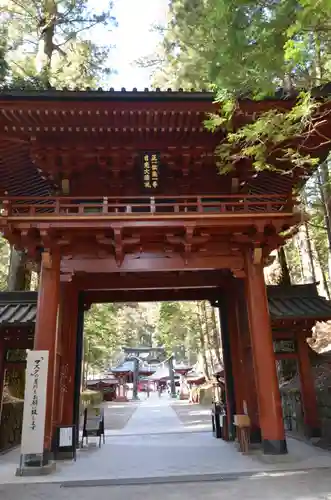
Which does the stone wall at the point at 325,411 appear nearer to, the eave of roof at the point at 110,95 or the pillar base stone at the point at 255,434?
the pillar base stone at the point at 255,434

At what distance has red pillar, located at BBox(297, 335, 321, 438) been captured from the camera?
34.3ft

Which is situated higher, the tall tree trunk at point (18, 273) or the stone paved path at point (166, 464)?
the tall tree trunk at point (18, 273)

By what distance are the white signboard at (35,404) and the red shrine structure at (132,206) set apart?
14.7 inches

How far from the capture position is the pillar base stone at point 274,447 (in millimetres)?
7645

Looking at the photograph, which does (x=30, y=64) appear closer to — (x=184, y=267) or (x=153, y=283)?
(x=153, y=283)

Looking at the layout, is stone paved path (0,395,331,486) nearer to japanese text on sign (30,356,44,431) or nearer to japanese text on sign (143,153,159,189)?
japanese text on sign (30,356,44,431)

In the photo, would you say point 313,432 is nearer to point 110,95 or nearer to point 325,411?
point 325,411

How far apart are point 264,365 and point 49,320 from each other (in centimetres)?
454

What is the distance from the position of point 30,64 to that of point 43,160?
9.82 meters

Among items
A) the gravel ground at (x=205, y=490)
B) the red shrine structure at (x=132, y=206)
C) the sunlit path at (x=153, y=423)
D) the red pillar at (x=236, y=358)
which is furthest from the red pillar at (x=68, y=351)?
the sunlit path at (x=153, y=423)

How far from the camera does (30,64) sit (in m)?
16.1

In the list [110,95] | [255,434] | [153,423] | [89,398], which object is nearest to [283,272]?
[255,434]

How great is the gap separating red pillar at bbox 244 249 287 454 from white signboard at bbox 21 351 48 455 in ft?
14.1

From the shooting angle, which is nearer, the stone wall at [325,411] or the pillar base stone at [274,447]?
the pillar base stone at [274,447]
